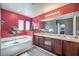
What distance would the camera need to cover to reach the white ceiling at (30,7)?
2.23 meters

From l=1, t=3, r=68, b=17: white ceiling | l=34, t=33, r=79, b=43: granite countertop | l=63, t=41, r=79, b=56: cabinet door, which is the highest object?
l=1, t=3, r=68, b=17: white ceiling

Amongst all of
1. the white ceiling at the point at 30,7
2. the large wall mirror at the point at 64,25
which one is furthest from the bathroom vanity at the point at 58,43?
the white ceiling at the point at 30,7

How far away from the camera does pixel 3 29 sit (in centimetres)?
223

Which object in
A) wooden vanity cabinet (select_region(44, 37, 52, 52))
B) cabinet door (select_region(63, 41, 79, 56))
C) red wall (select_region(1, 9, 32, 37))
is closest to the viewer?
cabinet door (select_region(63, 41, 79, 56))

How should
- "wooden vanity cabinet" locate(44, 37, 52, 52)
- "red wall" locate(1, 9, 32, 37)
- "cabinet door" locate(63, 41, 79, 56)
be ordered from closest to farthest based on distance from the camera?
"cabinet door" locate(63, 41, 79, 56)
"red wall" locate(1, 9, 32, 37)
"wooden vanity cabinet" locate(44, 37, 52, 52)

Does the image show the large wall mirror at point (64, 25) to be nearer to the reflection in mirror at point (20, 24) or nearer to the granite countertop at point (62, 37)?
the granite countertop at point (62, 37)

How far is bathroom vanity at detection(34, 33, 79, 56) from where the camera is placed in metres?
2.09

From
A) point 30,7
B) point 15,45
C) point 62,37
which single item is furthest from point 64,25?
point 15,45

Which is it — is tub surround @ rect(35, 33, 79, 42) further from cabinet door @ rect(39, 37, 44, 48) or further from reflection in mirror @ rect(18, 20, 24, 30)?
reflection in mirror @ rect(18, 20, 24, 30)

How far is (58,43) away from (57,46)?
80 mm

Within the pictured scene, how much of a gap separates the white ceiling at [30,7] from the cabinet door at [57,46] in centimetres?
81

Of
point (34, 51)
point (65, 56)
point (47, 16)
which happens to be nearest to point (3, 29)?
point (34, 51)

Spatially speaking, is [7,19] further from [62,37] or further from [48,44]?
[62,37]

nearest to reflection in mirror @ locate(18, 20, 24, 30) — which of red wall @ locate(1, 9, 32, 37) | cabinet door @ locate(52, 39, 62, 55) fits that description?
red wall @ locate(1, 9, 32, 37)
